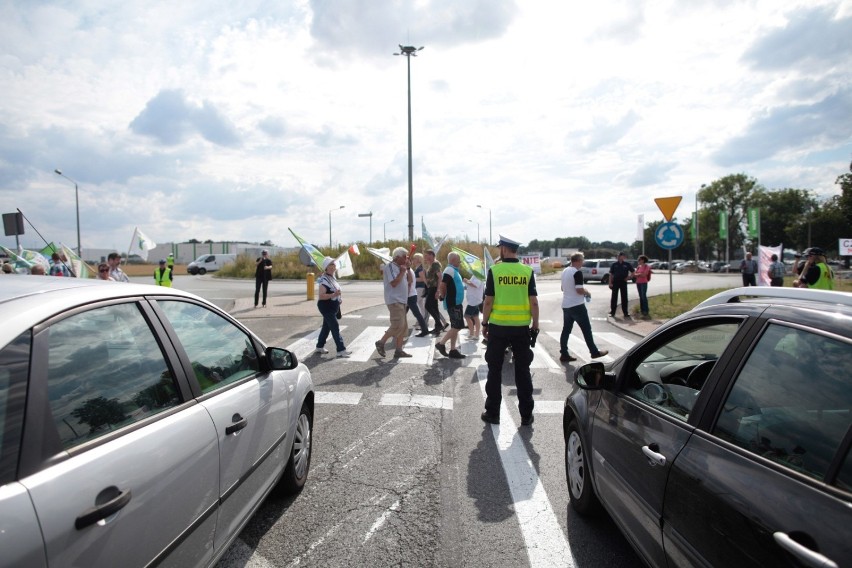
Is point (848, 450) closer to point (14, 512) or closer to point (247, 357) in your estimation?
point (14, 512)

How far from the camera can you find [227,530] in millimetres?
2615

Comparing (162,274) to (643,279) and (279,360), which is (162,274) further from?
(643,279)

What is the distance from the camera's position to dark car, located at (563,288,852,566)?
1574 millimetres

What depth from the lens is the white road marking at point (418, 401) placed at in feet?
21.0

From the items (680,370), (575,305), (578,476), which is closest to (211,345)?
(578,476)

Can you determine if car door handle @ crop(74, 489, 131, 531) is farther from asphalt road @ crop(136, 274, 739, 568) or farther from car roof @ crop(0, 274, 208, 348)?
asphalt road @ crop(136, 274, 739, 568)

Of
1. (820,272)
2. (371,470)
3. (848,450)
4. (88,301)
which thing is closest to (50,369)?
(88,301)

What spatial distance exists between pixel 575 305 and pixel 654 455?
682 cm

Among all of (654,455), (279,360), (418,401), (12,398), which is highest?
(12,398)

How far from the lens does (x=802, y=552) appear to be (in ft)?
4.82

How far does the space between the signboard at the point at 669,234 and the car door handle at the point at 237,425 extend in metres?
12.7

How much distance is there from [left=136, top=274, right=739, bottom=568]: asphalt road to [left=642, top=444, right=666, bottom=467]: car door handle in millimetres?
947

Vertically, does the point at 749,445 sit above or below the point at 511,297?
below

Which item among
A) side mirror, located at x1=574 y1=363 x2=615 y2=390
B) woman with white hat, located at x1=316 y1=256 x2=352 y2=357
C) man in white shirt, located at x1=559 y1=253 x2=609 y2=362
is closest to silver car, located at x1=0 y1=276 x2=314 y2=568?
side mirror, located at x1=574 y1=363 x2=615 y2=390
